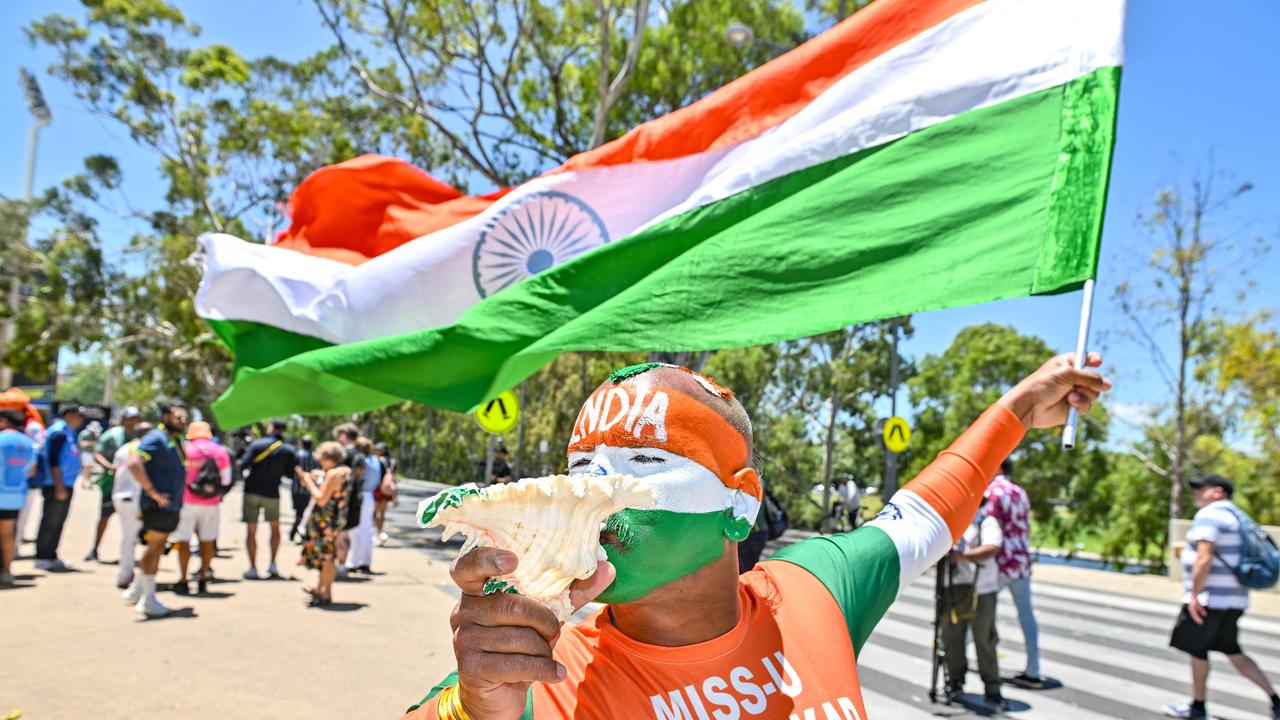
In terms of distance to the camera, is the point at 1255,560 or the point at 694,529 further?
the point at 1255,560

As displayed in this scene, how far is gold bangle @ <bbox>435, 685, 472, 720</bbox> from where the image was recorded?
1.18 metres

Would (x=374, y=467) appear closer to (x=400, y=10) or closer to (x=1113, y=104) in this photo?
(x=400, y=10)

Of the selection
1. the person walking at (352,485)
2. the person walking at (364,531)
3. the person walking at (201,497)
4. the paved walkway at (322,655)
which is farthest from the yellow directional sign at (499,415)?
the person walking at (201,497)

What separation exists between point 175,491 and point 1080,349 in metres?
7.86

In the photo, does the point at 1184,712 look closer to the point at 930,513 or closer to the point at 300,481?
the point at 930,513

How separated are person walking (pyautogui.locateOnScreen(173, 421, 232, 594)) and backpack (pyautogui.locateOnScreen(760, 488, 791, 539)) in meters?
5.71

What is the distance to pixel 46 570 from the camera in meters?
9.59

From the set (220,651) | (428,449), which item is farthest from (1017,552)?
(428,449)

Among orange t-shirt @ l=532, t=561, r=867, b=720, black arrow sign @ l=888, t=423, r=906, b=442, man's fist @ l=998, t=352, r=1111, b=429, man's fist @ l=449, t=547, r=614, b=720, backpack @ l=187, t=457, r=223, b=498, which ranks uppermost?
black arrow sign @ l=888, t=423, r=906, b=442

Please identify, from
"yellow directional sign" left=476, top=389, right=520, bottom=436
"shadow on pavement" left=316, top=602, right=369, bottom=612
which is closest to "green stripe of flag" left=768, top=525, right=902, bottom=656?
"shadow on pavement" left=316, top=602, right=369, bottom=612

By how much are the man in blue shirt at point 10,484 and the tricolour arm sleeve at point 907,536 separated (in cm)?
935

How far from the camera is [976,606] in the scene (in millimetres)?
6238

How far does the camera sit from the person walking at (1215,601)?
6.00 m

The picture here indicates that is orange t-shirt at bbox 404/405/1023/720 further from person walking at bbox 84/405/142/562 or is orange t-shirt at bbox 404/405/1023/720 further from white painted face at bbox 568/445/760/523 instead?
person walking at bbox 84/405/142/562
